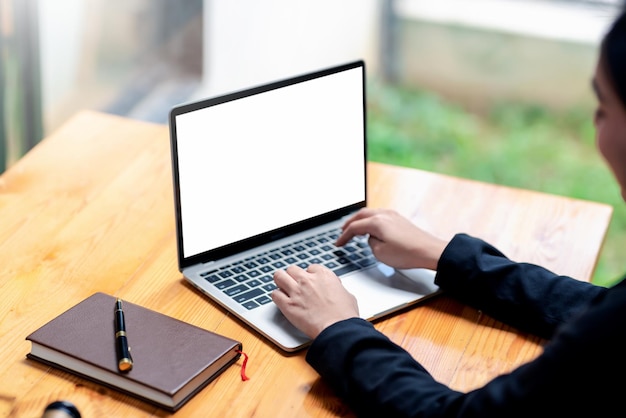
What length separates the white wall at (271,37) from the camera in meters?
2.89

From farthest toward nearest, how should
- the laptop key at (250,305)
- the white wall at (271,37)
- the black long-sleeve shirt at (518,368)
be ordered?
the white wall at (271,37) → the laptop key at (250,305) → the black long-sleeve shirt at (518,368)

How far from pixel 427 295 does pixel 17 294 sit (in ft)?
1.95

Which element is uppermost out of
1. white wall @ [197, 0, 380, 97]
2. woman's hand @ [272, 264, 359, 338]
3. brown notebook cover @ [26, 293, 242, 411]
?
white wall @ [197, 0, 380, 97]

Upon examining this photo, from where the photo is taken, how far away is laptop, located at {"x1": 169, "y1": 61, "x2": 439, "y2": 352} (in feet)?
4.01

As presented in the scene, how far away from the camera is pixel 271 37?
3.01m

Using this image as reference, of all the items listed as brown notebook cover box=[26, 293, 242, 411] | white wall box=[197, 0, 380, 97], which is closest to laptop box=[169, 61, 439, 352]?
brown notebook cover box=[26, 293, 242, 411]

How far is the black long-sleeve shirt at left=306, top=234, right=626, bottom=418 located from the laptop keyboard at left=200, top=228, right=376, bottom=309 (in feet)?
0.50

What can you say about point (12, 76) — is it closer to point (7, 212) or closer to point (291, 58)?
point (7, 212)

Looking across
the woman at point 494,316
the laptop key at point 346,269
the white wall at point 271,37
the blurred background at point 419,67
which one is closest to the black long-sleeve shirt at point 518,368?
the woman at point 494,316

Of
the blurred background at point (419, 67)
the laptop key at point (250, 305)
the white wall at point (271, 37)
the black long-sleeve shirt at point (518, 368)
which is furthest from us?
the white wall at point (271, 37)

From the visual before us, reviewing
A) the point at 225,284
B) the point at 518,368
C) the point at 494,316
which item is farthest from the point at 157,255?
the point at 518,368

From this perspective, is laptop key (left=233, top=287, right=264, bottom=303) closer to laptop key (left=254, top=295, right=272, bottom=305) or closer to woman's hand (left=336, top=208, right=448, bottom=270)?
laptop key (left=254, top=295, right=272, bottom=305)

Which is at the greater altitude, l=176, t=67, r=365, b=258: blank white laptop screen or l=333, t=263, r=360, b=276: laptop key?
l=176, t=67, r=365, b=258: blank white laptop screen

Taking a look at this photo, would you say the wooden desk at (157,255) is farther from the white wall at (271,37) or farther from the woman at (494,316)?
the white wall at (271,37)
